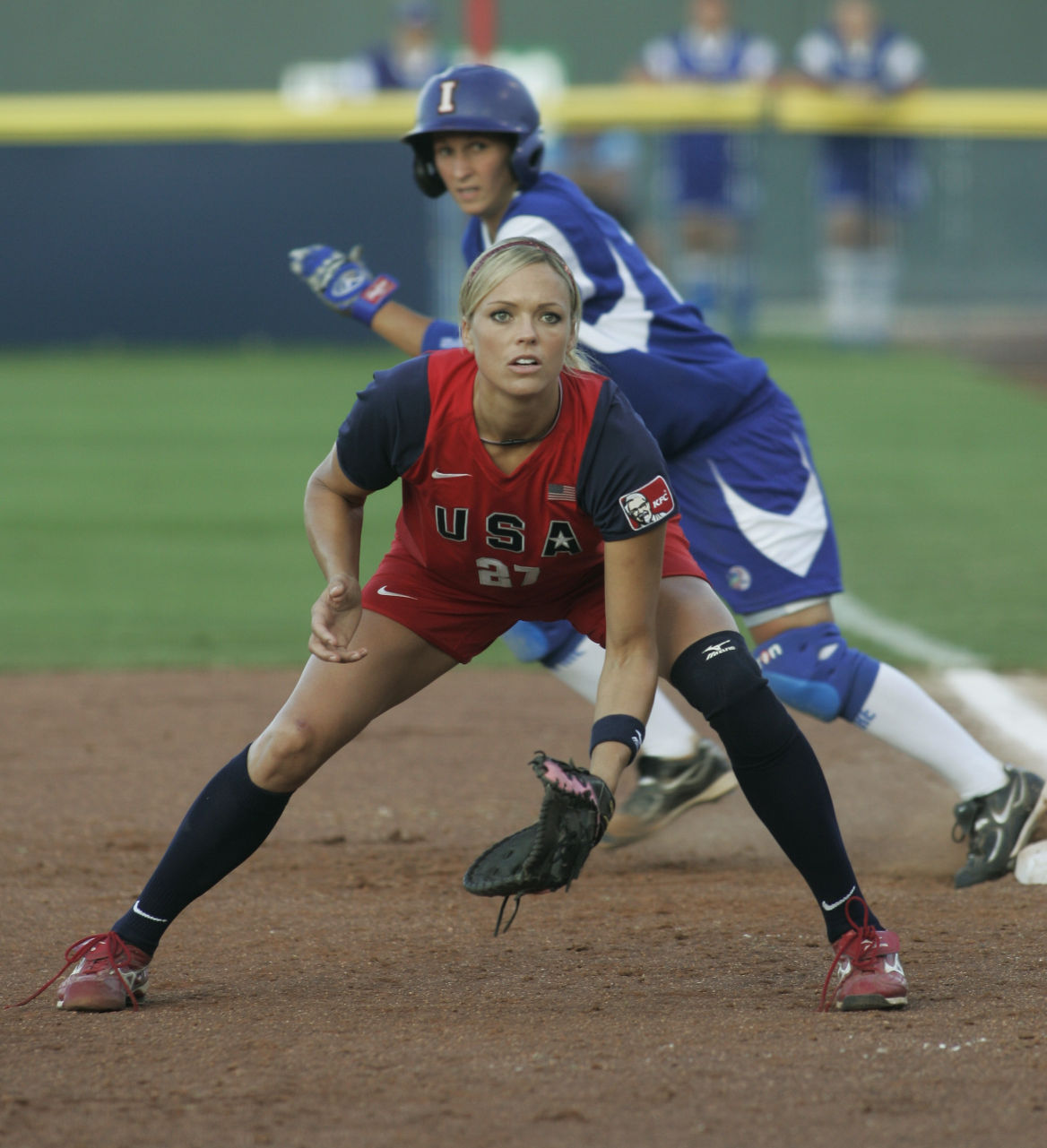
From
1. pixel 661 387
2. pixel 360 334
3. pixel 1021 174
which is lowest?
pixel 360 334

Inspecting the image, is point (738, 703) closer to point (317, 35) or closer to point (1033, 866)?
point (1033, 866)

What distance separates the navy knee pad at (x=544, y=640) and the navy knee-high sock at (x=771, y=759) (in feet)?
4.83

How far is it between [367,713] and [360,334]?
42.3 feet

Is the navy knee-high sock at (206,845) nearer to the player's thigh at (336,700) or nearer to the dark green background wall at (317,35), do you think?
the player's thigh at (336,700)

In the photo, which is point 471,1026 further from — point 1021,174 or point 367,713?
point 1021,174

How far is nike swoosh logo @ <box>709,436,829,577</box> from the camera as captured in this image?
4.52 meters

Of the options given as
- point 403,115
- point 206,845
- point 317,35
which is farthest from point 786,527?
point 317,35

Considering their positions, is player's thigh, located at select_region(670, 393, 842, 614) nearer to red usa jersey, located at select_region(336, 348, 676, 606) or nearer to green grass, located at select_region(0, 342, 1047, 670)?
red usa jersey, located at select_region(336, 348, 676, 606)

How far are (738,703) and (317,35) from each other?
21.6m

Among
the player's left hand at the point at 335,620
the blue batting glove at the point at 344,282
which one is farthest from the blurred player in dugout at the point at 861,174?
the player's left hand at the point at 335,620

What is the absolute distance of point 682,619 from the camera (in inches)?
138

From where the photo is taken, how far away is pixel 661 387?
179 inches

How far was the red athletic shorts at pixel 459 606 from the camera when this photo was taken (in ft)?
11.9

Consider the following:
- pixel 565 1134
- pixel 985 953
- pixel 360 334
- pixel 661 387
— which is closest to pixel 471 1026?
pixel 565 1134
